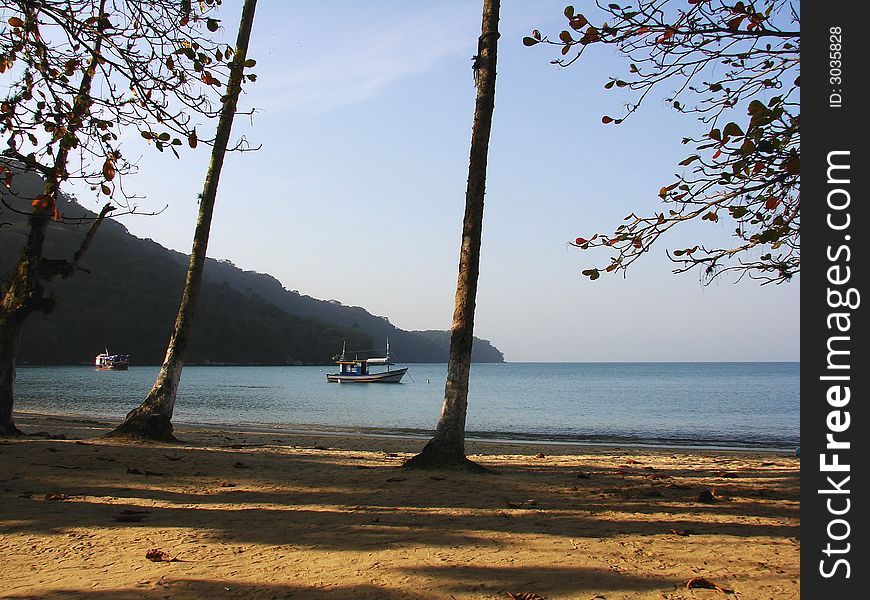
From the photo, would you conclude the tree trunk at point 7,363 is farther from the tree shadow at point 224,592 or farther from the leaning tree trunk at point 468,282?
the tree shadow at point 224,592

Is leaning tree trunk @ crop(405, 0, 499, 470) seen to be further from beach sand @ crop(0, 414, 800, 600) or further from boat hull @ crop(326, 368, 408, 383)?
boat hull @ crop(326, 368, 408, 383)

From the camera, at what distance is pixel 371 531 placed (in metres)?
5.61

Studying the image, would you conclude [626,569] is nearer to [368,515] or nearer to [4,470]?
[368,515]

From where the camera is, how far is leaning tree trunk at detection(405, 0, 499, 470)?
30.1 ft

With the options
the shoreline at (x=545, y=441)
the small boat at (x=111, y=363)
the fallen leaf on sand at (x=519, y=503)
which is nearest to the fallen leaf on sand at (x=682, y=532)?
the fallen leaf on sand at (x=519, y=503)

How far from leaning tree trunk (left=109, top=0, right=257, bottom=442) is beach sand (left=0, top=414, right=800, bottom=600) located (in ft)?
5.89

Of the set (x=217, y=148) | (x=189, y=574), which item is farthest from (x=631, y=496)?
(x=217, y=148)

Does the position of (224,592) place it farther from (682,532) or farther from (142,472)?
(142,472)

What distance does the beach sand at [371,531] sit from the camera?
13.9 feet

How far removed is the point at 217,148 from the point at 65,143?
24.0 ft

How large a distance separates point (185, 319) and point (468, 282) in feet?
18.0

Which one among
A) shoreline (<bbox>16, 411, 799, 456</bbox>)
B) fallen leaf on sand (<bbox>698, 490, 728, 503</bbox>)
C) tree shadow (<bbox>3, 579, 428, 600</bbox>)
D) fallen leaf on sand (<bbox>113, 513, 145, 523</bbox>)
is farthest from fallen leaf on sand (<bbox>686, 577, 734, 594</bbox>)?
shoreline (<bbox>16, 411, 799, 456</bbox>)

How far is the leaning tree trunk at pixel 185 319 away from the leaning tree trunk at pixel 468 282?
13.9 ft

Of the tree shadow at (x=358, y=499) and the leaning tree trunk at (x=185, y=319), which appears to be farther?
the leaning tree trunk at (x=185, y=319)
